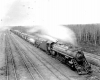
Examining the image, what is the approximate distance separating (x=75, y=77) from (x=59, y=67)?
392 cm

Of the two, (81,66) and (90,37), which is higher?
(90,37)

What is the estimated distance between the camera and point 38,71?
17.0 m

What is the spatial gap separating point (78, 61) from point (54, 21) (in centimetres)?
5111

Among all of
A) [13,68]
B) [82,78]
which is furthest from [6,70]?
[82,78]

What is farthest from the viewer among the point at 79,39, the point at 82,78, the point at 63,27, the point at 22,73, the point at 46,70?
the point at 63,27

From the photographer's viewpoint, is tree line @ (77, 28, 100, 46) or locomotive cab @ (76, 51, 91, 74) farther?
tree line @ (77, 28, 100, 46)

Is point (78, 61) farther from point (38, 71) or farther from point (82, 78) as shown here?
point (38, 71)

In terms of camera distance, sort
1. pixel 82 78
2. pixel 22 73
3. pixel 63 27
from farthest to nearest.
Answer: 1. pixel 63 27
2. pixel 22 73
3. pixel 82 78

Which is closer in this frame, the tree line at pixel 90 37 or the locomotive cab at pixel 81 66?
the locomotive cab at pixel 81 66

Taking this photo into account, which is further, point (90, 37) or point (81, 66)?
point (90, 37)

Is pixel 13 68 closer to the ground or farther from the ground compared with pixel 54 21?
closer to the ground

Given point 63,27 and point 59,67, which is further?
point 63,27

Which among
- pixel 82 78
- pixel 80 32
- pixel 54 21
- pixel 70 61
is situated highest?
pixel 54 21

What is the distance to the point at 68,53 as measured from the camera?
1742cm
